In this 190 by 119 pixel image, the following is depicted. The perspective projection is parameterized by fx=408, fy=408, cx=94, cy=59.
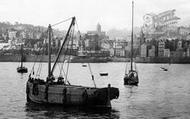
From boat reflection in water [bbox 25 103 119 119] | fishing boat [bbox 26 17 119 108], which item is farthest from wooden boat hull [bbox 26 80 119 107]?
boat reflection in water [bbox 25 103 119 119]

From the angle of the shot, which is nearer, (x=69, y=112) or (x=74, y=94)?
(x=69, y=112)

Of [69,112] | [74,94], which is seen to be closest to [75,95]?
[74,94]

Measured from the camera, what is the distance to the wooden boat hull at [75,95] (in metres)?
46.5

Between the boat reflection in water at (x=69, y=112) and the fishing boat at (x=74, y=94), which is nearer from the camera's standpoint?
the boat reflection in water at (x=69, y=112)

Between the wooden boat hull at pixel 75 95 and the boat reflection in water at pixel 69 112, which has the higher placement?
the wooden boat hull at pixel 75 95

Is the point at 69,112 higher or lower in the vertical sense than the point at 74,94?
lower

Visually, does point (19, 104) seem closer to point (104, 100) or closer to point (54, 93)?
point (54, 93)

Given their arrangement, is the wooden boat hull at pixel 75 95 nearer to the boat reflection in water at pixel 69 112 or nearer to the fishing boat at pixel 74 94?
the fishing boat at pixel 74 94

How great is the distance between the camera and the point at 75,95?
4769 centimetres

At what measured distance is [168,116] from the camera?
151 feet

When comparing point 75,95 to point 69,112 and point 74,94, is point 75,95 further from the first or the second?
point 69,112

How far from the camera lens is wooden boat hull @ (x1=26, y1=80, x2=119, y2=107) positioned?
1831 inches

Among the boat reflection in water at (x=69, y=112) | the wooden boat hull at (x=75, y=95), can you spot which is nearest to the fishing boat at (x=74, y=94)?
the wooden boat hull at (x=75, y=95)

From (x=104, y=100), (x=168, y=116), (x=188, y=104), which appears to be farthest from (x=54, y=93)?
(x=188, y=104)
